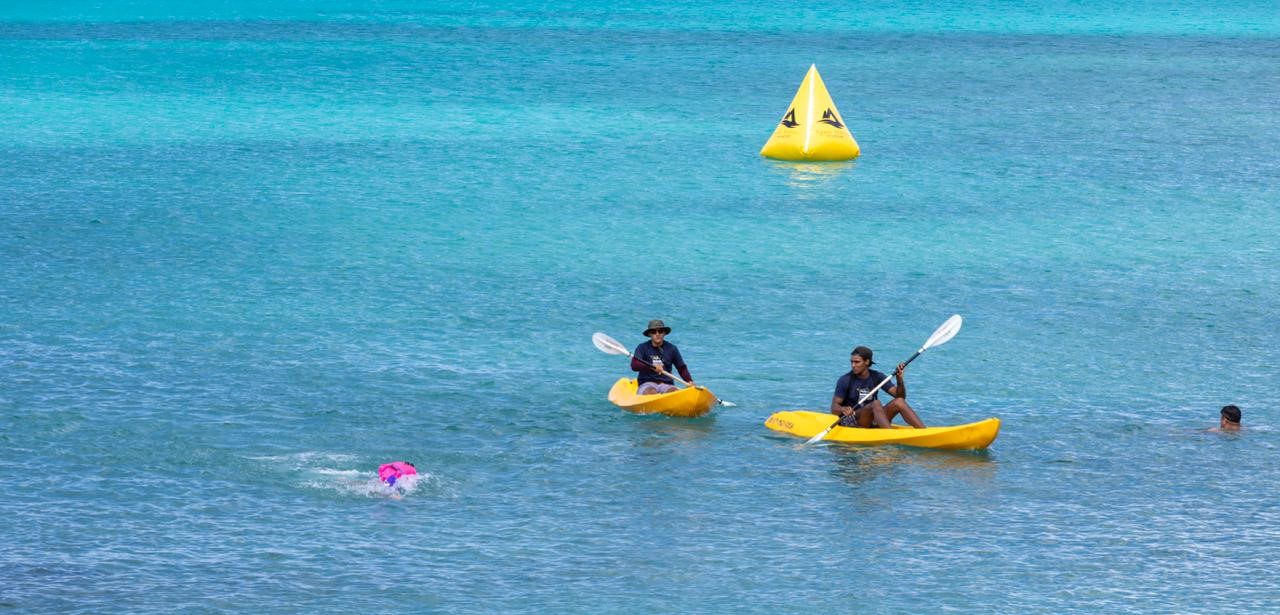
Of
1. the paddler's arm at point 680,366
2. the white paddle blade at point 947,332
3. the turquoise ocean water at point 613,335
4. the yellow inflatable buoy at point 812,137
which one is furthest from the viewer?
the yellow inflatable buoy at point 812,137

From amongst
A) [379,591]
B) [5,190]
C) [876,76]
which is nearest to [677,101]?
[876,76]

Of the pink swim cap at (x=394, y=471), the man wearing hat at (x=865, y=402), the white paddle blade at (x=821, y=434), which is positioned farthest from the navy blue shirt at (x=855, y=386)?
the pink swim cap at (x=394, y=471)

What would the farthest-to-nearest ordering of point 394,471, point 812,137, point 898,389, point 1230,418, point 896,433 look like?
point 812,137, point 1230,418, point 898,389, point 896,433, point 394,471

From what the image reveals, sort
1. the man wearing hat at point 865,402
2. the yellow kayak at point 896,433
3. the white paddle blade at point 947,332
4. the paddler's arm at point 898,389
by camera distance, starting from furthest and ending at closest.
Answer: the white paddle blade at point 947,332 < the paddler's arm at point 898,389 < the man wearing hat at point 865,402 < the yellow kayak at point 896,433

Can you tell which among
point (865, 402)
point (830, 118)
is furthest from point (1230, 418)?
point (830, 118)

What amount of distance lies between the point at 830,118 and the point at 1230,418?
78.0 feet

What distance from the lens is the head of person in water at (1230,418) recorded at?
81.4 feet

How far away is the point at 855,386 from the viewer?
2434cm

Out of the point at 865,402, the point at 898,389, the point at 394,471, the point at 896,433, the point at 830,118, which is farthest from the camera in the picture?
the point at 830,118

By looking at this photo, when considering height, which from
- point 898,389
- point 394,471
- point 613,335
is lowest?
point 394,471

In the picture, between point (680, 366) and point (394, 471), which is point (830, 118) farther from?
point (394, 471)

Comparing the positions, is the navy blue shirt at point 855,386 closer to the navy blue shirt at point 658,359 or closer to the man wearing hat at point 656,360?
the man wearing hat at point 656,360

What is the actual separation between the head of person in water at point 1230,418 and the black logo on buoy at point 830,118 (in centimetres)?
2329

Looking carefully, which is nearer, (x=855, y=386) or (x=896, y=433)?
(x=896, y=433)
